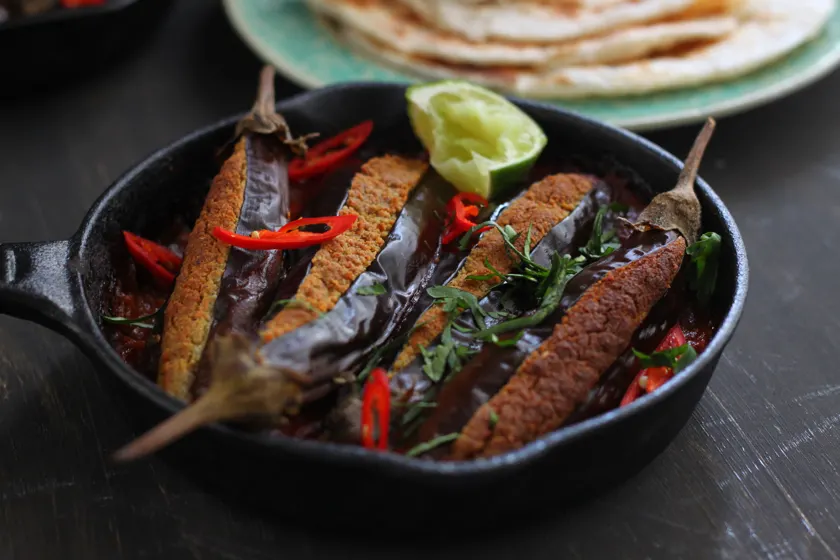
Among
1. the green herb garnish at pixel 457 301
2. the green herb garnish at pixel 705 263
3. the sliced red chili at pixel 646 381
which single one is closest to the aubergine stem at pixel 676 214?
the green herb garnish at pixel 705 263

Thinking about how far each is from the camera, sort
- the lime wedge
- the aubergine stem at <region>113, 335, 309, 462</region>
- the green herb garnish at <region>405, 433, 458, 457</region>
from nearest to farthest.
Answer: the aubergine stem at <region>113, 335, 309, 462</region> → the green herb garnish at <region>405, 433, 458, 457</region> → the lime wedge

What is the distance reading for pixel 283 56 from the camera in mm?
3607

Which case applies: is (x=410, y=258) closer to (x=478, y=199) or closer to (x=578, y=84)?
(x=478, y=199)

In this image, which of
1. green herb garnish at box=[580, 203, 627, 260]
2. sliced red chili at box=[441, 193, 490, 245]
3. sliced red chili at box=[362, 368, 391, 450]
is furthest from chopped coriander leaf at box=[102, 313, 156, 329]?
green herb garnish at box=[580, 203, 627, 260]

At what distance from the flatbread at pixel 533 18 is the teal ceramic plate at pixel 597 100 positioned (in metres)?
0.36

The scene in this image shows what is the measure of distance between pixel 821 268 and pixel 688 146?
0.79 metres

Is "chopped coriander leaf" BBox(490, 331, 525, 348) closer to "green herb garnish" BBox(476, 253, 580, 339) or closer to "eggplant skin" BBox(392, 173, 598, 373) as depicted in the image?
"green herb garnish" BBox(476, 253, 580, 339)

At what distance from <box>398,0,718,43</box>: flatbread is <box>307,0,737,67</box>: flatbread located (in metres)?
0.04

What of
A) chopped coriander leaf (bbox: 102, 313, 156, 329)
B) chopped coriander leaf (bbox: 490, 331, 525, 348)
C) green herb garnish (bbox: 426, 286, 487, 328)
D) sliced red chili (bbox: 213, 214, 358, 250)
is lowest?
chopped coriander leaf (bbox: 102, 313, 156, 329)

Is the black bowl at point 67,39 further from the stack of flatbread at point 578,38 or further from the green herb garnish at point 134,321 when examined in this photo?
the green herb garnish at point 134,321

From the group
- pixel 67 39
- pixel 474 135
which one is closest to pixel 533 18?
pixel 474 135

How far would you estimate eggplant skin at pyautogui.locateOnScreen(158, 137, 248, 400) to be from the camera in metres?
1.82

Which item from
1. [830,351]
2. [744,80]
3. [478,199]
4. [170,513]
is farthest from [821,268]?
[170,513]

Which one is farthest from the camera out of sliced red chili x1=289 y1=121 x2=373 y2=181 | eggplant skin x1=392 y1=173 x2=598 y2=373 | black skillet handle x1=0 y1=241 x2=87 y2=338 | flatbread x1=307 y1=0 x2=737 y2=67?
flatbread x1=307 y1=0 x2=737 y2=67
